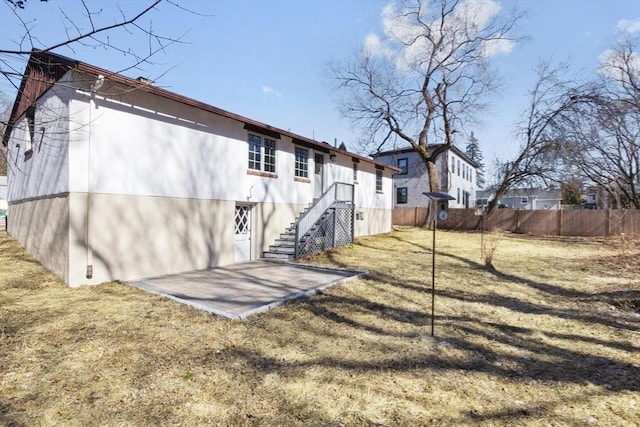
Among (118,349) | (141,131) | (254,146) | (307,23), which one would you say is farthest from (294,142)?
(118,349)

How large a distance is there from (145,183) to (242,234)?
348 centimetres

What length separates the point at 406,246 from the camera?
14.5 m

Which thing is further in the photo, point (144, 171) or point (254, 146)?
point (254, 146)

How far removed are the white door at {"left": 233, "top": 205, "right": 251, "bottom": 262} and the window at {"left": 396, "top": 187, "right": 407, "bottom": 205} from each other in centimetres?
2357

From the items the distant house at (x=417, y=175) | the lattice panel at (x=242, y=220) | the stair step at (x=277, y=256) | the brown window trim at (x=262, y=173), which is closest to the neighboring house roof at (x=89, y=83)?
the brown window trim at (x=262, y=173)

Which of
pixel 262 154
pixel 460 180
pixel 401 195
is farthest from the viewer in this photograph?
pixel 460 180

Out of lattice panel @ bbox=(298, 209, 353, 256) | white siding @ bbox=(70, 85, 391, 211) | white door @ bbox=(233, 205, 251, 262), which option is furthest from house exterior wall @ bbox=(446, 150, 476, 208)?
white siding @ bbox=(70, 85, 391, 211)

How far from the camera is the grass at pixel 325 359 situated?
2.88 metres

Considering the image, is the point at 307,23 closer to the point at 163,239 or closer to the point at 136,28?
the point at 163,239

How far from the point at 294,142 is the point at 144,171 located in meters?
5.72

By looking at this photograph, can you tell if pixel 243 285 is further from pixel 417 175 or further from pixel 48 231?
pixel 417 175

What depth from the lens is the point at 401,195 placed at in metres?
32.2

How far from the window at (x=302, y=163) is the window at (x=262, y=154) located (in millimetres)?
1345

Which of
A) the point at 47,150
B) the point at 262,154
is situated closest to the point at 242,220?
the point at 262,154
